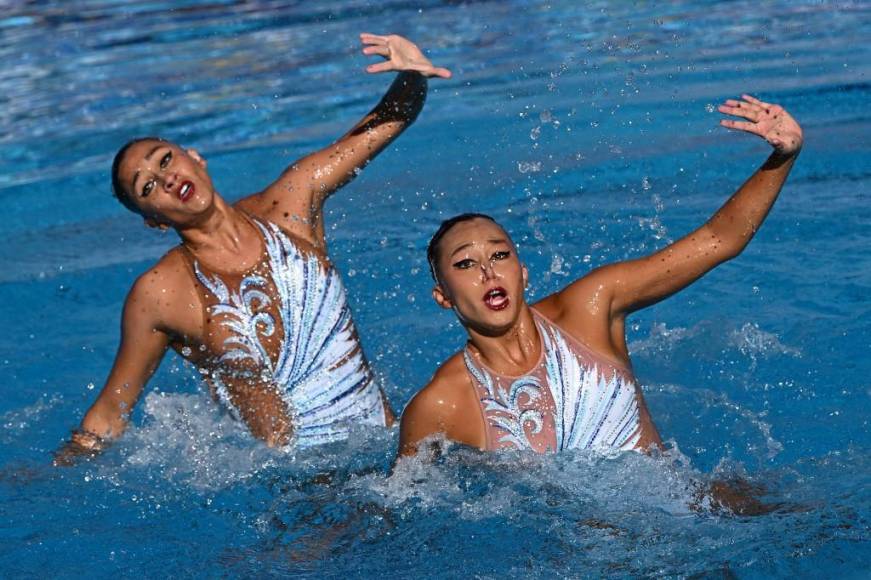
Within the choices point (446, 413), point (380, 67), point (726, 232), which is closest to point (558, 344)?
point (446, 413)

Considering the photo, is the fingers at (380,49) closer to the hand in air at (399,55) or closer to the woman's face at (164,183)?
the hand in air at (399,55)

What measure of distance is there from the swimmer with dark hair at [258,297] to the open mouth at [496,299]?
0.88 m

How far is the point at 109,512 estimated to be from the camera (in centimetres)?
446

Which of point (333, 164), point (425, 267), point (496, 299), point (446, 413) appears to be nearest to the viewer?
point (496, 299)

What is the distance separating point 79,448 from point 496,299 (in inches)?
62.7

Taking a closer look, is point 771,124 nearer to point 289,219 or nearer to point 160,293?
point 289,219

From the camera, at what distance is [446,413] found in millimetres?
3807

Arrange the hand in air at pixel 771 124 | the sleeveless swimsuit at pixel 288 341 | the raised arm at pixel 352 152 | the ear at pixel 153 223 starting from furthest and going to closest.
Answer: the raised arm at pixel 352 152
the sleeveless swimsuit at pixel 288 341
the ear at pixel 153 223
the hand in air at pixel 771 124

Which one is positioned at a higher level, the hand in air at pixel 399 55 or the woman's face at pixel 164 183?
the hand in air at pixel 399 55

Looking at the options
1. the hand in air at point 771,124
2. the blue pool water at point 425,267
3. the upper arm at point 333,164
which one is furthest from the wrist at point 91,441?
the hand in air at point 771,124

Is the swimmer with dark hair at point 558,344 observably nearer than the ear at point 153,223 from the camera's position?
Yes

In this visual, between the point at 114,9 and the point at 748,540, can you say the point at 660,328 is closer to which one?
the point at 748,540

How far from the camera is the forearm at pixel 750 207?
3.76m

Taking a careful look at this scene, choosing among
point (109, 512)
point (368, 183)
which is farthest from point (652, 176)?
point (109, 512)
